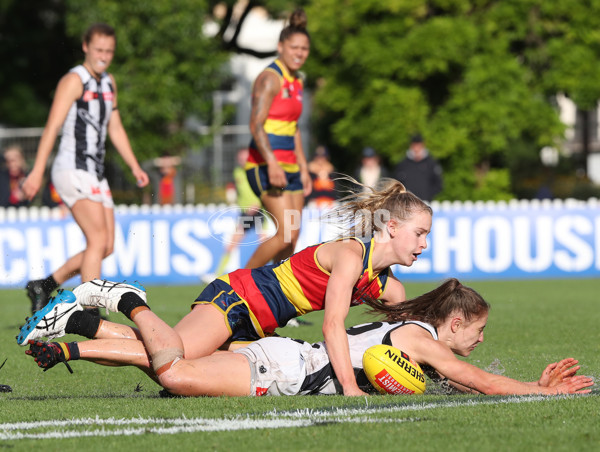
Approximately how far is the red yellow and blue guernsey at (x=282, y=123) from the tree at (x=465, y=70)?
15462 millimetres

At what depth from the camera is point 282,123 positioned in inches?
344

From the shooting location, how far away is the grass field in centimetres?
396

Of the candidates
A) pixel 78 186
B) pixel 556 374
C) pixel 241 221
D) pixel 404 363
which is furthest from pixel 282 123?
pixel 241 221

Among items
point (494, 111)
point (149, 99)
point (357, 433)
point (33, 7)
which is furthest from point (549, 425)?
point (33, 7)

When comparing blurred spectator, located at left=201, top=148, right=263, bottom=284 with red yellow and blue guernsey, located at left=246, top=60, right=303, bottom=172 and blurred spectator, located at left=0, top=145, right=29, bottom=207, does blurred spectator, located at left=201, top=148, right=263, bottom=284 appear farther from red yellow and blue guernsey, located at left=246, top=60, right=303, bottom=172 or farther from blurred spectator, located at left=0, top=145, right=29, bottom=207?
blurred spectator, located at left=0, top=145, right=29, bottom=207

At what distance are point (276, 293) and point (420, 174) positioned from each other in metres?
10.4

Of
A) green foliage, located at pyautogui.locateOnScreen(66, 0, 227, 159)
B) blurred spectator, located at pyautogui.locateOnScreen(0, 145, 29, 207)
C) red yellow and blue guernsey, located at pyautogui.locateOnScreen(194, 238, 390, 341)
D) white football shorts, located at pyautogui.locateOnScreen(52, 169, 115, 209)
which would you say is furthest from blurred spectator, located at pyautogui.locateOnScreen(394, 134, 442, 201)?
green foliage, located at pyautogui.locateOnScreen(66, 0, 227, 159)

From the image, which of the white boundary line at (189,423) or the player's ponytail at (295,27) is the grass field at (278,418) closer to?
the white boundary line at (189,423)

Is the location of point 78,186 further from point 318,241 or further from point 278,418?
point 318,241

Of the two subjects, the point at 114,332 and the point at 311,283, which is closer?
the point at 114,332

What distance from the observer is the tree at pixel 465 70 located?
2369cm

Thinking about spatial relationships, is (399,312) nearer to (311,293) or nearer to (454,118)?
(311,293)

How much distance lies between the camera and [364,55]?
79.2ft

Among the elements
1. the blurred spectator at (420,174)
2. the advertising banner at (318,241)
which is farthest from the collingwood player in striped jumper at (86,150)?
the blurred spectator at (420,174)
